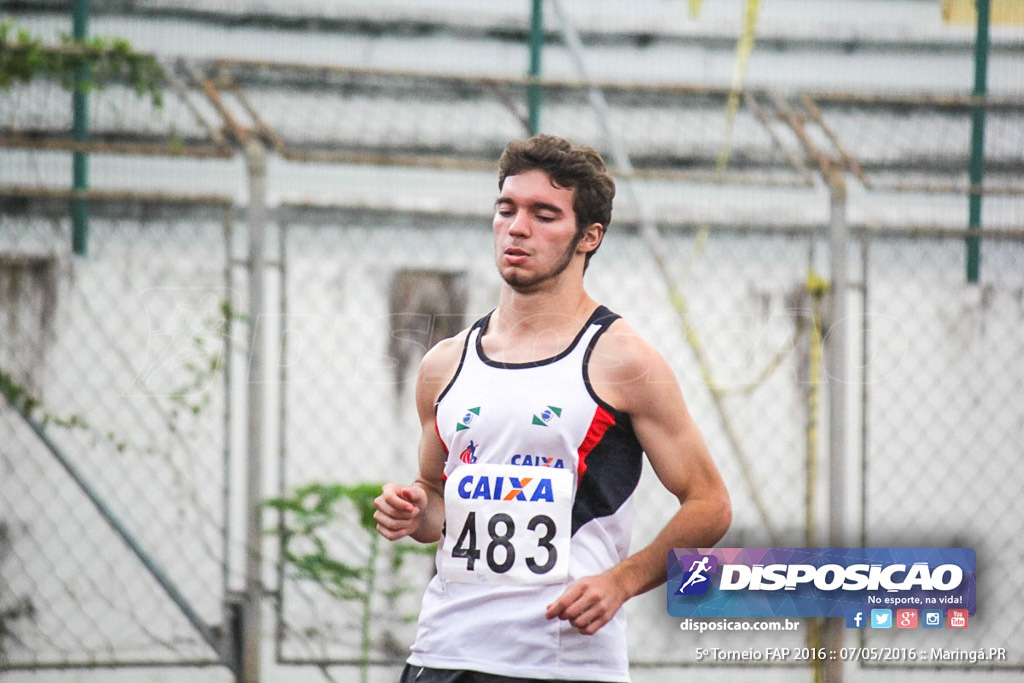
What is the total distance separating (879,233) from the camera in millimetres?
3984

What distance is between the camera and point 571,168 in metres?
2.48

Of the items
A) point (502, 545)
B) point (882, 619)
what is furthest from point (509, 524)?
point (882, 619)

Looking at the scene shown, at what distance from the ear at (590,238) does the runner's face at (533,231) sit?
20 mm

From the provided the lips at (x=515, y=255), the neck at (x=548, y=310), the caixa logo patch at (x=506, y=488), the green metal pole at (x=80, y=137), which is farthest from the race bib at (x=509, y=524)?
the green metal pole at (x=80, y=137)

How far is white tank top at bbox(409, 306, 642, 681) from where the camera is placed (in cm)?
233

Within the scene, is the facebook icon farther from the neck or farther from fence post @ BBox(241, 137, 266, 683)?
fence post @ BBox(241, 137, 266, 683)

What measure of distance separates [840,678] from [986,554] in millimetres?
716

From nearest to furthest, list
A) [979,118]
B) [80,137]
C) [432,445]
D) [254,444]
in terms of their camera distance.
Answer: [432,445]
[254,444]
[80,137]
[979,118]

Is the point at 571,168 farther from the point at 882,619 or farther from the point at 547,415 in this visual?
the point at 882,619

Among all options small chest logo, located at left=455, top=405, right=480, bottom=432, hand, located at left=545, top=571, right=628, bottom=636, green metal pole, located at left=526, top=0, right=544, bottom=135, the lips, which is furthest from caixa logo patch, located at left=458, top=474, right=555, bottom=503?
green metal pole, located at left=526, top=0, right=544, bottom=135

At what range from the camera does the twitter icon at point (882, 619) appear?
3.76 metres

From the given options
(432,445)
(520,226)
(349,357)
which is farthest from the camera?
(349,357)

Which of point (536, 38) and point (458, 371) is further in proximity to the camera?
point (536, 38)

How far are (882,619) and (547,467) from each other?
1.96 metres
